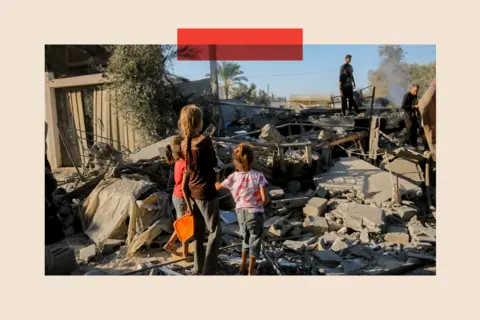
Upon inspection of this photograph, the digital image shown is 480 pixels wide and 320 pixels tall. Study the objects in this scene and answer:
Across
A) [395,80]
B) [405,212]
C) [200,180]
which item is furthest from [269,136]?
[395,80]

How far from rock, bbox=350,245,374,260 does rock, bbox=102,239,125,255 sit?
312cm

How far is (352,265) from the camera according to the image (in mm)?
4559

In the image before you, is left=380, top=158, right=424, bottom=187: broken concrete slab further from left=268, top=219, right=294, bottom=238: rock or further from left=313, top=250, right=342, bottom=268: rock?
left=313, top=250, right=342, bottom=268: rock

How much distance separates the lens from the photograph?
3883mm

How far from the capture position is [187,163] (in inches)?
142

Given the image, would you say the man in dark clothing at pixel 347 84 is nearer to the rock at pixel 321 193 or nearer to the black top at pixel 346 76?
the black top at pixel 346 76

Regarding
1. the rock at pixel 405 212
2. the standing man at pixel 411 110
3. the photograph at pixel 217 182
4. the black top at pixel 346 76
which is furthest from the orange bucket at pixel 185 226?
the black top at pixel 346 76

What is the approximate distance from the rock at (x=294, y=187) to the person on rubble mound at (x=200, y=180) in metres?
3.57

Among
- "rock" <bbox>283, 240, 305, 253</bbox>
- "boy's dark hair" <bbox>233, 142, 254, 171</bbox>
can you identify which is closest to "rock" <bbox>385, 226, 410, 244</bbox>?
"rock" <bbox>283, 240, 305, 253</bbox>

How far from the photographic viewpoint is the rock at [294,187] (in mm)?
7202

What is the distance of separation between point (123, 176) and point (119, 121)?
4520 mm

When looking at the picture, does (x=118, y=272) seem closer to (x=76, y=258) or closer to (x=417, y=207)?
(x=76, y=258)

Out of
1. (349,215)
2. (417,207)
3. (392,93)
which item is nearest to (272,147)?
(349,215)

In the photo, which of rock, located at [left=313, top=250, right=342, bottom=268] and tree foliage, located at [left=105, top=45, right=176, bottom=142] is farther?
tree foliage, located at [left=105, top=45, right=176, bottom=142]
